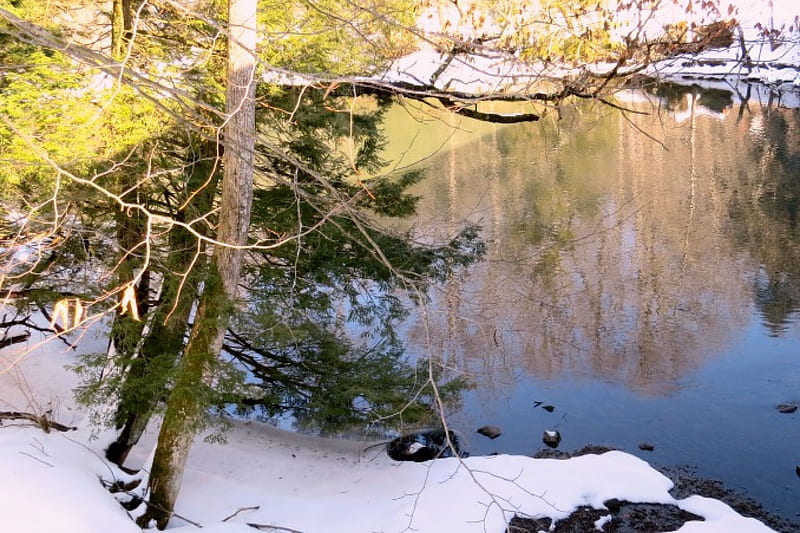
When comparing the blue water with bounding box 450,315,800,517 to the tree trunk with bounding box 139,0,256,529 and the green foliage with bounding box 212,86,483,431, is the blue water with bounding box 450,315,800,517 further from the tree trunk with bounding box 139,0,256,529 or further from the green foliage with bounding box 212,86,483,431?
the tree trunk with bounding box 139,0,256,529

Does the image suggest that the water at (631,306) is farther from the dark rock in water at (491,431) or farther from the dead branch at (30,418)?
the dead branch at (30,418)

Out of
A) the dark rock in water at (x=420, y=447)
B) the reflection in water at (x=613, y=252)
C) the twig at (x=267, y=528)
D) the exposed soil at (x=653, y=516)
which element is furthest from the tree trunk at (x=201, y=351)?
the dark rock in water at (x=420, y=447)

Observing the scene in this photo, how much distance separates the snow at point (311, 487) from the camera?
210 inches

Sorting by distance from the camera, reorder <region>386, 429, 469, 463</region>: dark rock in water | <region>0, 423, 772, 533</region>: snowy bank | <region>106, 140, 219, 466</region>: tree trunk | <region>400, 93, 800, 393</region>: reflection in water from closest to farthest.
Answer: <region>0, 423, 772, 533</region>: snowy bank < <region>106, 140, 219, 466</region>: tree trunk < <region>386, 429, 469, 463</region>: dark rock in water < <region>400, 93, 800, 393</region>: reflection in water

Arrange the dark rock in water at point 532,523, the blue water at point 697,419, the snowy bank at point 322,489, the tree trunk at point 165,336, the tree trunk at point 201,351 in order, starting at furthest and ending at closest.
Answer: the blue water at point 697,419, the dark rock in water at point 532,523, the tree trunk at point 165,336, the tree trunk at point 201,351, the snowy bank at point 322,489

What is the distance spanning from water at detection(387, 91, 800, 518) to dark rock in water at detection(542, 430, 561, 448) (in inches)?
3.5

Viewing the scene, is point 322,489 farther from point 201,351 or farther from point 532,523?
point 201,351

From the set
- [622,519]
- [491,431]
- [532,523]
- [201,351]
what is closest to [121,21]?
[201,351]

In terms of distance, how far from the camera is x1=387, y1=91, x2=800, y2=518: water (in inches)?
363

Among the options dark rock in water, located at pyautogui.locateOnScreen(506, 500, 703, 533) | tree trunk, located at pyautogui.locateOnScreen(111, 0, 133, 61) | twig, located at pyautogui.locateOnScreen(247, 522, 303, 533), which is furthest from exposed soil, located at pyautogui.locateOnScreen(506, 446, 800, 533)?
tree trunk, located at pyautogui.locateOnScreen(111, 0, 133, 61)

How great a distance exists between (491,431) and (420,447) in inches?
38.8

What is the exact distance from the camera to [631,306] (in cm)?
1280

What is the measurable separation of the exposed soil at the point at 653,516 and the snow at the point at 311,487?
100mm

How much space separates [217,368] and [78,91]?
2771 millimetres
